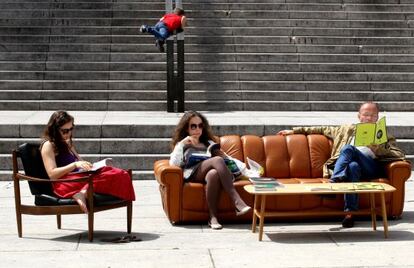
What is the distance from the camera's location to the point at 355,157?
848 cm

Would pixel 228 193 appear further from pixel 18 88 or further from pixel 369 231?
pixel 18 88

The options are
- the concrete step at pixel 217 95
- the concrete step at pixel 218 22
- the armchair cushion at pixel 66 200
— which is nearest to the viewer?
the armchair cushion at pixel 66 200

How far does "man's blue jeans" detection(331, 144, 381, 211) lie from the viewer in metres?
8.29

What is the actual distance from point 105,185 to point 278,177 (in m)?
2.23

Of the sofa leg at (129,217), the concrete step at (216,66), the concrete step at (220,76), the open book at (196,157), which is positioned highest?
the concrete step at (216,66)

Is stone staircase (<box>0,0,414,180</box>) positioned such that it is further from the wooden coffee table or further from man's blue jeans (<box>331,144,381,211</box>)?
the wooden coffee table

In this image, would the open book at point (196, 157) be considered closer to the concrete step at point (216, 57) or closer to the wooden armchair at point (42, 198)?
the wooden armchair at point (42, 198)

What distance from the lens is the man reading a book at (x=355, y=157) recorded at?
8.39m

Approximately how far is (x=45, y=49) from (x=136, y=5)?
249cm

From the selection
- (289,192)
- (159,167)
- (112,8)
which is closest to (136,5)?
(112,8)

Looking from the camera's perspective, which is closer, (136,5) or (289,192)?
(289,192)

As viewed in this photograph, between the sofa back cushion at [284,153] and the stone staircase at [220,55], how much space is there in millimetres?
6375

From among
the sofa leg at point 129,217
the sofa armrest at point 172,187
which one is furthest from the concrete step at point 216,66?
the sofa leg at point 129,217

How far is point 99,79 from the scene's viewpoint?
1636 cm
